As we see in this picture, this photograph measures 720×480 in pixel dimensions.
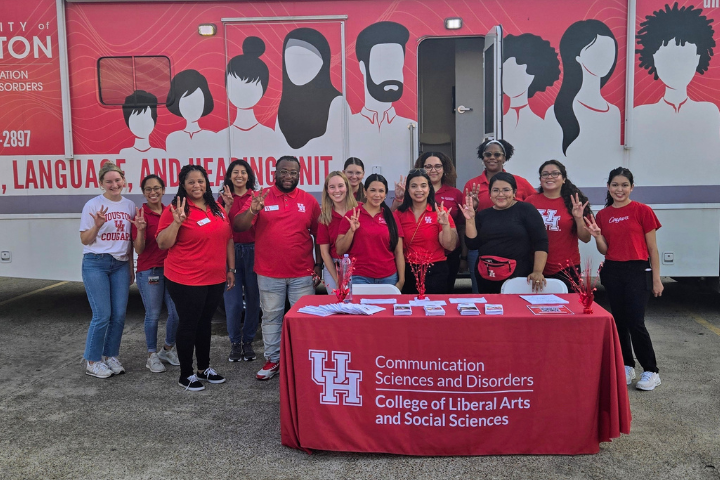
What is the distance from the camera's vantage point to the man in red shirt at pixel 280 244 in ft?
14.0

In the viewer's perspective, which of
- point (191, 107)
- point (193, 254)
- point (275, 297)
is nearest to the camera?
point (193, 254)

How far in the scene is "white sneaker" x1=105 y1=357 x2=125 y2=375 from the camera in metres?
4.56

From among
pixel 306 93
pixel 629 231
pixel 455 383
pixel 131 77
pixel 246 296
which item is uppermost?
pixel 131 77

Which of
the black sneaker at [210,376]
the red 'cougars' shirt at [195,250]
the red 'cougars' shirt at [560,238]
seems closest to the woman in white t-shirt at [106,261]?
the red 'cougars' shirt at [195,250]

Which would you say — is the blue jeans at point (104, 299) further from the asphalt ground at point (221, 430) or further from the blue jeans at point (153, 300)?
the asphalt ground at point (221, 430)

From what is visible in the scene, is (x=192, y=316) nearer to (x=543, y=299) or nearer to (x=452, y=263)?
(x=452, y=263)

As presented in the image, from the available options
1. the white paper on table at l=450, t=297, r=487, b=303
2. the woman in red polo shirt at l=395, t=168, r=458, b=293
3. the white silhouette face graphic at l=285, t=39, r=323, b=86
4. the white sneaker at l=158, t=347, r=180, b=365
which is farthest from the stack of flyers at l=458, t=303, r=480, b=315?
the white silhouette face graphic at l=285, t=39, r=323, b=86

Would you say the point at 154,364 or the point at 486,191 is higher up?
the point at 486,191

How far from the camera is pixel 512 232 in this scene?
13.1 ft

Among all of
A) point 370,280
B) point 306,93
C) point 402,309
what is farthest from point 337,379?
point 306,93

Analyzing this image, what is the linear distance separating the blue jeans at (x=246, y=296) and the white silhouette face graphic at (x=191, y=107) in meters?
1.50

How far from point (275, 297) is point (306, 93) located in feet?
6.87

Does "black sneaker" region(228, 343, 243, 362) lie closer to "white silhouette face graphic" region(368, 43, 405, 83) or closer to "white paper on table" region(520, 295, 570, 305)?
"white paper on table" region(520, 295, 570, 305)

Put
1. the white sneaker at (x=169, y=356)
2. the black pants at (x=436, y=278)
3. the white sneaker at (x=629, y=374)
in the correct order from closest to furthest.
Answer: the white sneaker at (x=629, y=374) < the black pants at (x=436, y=278) < the white sneaker at (x=169, y=356)
